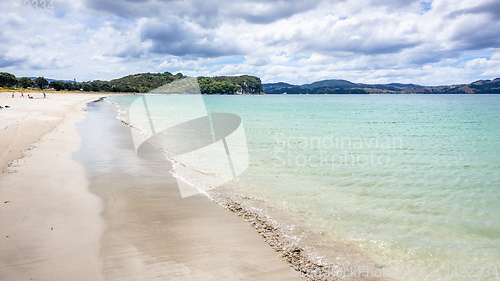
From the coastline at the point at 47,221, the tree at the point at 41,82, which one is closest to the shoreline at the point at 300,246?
the coastline at the point at 47,221

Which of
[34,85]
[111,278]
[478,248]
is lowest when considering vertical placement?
[478,248]

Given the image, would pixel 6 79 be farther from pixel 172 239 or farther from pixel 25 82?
pixel 172 239

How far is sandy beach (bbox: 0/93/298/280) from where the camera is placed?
4891 mm

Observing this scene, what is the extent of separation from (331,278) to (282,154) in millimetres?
11057

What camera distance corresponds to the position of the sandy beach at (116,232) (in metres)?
4.89

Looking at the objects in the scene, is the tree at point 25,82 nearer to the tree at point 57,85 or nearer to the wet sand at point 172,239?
the tree at point 57,85

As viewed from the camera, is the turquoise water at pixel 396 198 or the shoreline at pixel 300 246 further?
the turquoise water at pixel 396 198

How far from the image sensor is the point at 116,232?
6.23 m

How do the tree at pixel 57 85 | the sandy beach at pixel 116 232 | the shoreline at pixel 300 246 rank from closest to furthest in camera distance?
the sandy beach at pixel 116 232 < the shoreline at pixel 300 246 < the tree at pixel 57 85

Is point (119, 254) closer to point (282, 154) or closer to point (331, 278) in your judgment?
point (331, 278)

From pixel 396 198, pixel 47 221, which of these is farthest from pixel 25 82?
pixel 396 198

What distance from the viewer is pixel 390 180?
11.3 meters

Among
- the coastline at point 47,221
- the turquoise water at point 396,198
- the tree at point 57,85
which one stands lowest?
the turquoise water at point 396,198

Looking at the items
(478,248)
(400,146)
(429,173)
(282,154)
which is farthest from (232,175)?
(400,146)
